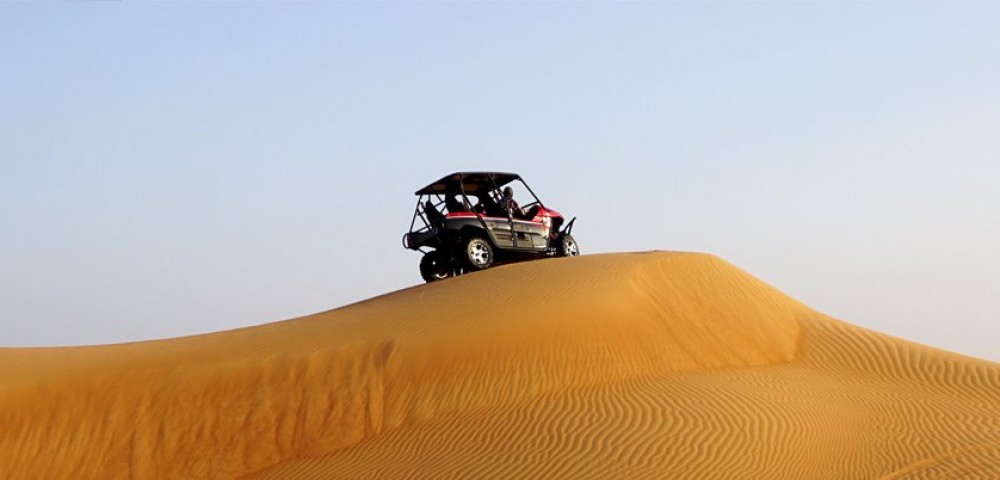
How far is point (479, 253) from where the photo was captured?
67.9 feet

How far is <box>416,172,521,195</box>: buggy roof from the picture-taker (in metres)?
20.4

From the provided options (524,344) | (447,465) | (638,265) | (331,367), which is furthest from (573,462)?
(638,265)

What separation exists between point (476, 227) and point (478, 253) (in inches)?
24.7

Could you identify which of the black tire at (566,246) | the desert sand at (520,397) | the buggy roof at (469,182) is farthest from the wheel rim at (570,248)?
the desert sand at (520,397)

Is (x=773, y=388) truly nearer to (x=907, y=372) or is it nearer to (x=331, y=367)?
(x=907, y=372)

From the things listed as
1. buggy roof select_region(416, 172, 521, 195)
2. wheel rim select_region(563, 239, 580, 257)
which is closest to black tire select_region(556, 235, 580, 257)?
wheel rim select_region(563, 239, 580, 257)

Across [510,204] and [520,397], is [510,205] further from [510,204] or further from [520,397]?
[520,397]

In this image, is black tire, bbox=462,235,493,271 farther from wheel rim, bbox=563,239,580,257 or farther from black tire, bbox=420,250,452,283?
wheel rim, bbox=563,239,580,257

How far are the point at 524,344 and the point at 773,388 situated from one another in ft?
12.8

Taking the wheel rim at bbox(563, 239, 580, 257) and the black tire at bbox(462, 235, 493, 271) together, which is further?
the wheel rim at bbox(563, 239, 580, 257)

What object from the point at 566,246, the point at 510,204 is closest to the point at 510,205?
the point at 510,204

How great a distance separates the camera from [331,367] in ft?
50.6

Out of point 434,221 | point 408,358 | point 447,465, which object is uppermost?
point 434,221

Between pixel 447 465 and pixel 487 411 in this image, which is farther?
pixel 487 411
